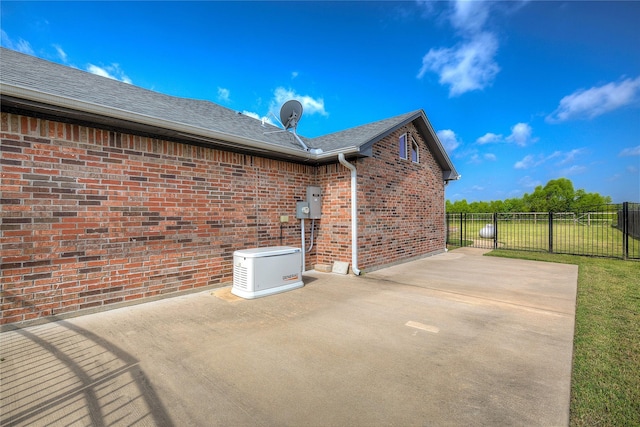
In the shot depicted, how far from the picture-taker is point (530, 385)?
2.36 m

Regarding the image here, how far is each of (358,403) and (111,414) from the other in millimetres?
1892

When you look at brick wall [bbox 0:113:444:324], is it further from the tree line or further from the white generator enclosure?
the tree line

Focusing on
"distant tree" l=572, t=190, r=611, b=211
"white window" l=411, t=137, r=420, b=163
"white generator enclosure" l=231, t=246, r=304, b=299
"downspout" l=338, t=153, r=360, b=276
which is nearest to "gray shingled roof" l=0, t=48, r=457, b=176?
"downspout" l=338, t=153, r=360, b=276

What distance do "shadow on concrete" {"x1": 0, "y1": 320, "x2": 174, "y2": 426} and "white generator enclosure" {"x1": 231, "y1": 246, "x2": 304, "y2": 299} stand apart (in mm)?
2144

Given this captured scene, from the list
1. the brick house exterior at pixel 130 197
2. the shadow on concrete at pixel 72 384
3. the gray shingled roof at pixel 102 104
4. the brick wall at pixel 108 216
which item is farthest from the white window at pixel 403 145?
the shadow on concrete at pixel 72 384

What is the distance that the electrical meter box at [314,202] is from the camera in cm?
695

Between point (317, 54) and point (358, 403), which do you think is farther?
point (317, 54)

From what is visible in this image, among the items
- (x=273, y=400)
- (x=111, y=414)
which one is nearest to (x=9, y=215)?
(x=111, y=414)

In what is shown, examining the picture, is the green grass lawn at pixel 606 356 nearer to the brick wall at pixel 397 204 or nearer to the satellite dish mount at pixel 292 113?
the brick wall at pixel 397 204

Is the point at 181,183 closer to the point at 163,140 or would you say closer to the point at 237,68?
the point at 163,140

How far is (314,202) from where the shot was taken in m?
7.02

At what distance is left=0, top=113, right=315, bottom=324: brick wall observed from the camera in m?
3.46

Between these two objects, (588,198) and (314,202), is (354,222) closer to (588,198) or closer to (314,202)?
(314,202)

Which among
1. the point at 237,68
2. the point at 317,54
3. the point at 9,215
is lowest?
the point at 9,215
